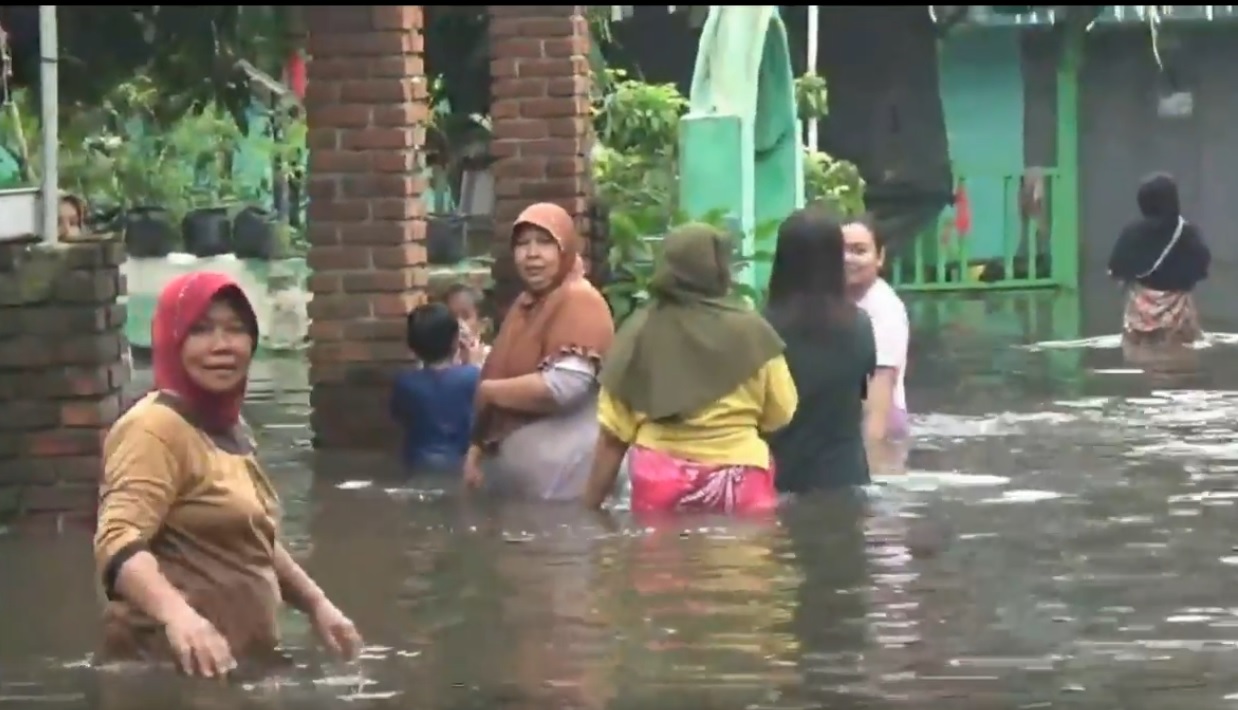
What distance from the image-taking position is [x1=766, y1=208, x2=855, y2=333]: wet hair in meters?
10.4

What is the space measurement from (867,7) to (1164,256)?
33.9 ft

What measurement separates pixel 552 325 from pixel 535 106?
3672 millimetres

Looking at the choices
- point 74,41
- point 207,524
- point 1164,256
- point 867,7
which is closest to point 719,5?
point 1164,256

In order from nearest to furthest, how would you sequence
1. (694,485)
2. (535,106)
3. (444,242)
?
(694,485)
(535,106)
(444,242)

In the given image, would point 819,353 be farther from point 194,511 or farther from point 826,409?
point 194,511

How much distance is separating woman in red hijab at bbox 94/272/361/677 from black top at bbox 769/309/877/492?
4.14 metres

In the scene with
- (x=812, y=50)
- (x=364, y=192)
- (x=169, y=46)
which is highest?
(x=812, y=50)

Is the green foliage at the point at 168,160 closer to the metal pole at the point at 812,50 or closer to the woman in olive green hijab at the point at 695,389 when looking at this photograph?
the metal pole at the point at 812,50

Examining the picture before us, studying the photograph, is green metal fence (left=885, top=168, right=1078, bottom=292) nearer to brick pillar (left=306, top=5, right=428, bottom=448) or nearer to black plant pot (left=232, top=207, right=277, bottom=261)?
black plant pot (left=232, top=207, right=277, bottom=261)

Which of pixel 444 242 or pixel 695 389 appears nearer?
pixel 695 389

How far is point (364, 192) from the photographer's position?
1310 cm

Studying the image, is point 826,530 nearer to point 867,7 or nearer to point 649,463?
point 649,463

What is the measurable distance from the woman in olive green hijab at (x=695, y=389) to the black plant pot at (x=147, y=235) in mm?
11256

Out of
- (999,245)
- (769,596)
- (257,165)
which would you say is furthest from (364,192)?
(999,245)
